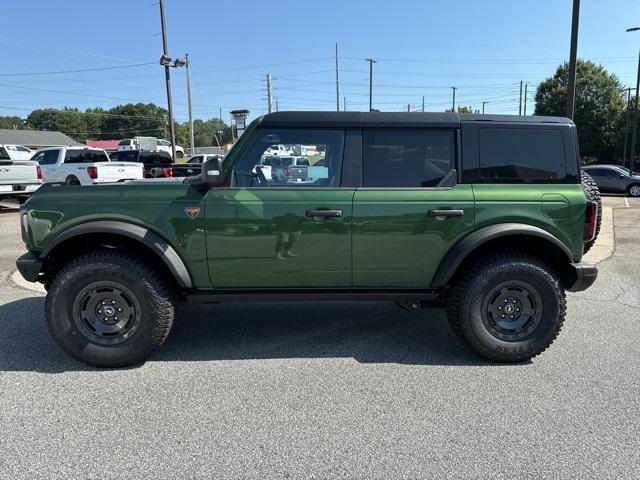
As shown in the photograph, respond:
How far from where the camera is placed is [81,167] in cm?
1570

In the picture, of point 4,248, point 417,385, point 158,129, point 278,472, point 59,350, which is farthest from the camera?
point 158,129

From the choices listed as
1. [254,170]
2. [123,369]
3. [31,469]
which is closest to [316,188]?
[254,170]

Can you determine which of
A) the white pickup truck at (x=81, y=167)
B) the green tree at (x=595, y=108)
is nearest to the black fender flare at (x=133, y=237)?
the white pickup truck at (x=81, y=167)

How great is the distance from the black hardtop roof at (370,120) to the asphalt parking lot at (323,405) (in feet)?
6.17

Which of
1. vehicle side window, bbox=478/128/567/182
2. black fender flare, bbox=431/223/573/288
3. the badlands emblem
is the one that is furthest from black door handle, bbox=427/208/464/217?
the badlands emblem

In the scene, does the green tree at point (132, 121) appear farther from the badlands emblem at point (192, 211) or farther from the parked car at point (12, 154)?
the badlands emblem at point (192, 211)

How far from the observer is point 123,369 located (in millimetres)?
3730

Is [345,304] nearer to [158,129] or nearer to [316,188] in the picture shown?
[316,188]

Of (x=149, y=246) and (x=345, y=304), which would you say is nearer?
(x=149, y=246)

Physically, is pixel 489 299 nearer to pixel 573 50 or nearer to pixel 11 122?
pixel 573 50

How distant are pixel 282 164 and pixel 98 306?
1.82m

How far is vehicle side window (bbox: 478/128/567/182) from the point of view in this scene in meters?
3.76

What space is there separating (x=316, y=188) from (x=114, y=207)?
155 centimetres

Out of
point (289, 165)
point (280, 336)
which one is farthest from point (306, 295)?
point (289, 165)
